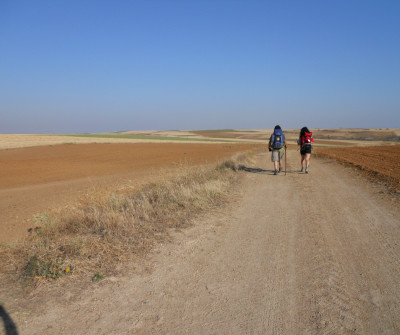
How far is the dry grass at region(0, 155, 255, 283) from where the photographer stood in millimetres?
4383

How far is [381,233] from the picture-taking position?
19.6 ft

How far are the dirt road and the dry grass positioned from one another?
40cm

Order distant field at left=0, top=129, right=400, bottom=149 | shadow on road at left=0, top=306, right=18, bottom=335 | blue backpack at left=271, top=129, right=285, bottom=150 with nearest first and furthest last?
shadow on road at left=0, top=306, right=18, bottom=335 < blue backpack at left=271, top=129, right=285, bottom=150 < distant field at left=0, top=129, right=400, bottom=149

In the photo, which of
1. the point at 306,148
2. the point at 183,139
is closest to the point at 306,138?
the point at 306,148

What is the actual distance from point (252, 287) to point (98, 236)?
286 centimetres

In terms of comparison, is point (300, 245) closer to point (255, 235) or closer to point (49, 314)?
point (255, 235)

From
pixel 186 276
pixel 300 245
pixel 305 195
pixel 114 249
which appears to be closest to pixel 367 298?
pixel 300 245

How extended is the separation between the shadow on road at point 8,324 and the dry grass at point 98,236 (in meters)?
0.67

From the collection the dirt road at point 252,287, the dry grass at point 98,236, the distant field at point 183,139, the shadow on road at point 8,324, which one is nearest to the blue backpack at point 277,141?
the dry grass at point 98,236

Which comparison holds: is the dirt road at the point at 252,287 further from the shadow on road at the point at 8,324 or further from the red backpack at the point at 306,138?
the red backpack at the point at 306,138

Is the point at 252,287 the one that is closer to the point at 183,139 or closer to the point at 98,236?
the point at 98,236

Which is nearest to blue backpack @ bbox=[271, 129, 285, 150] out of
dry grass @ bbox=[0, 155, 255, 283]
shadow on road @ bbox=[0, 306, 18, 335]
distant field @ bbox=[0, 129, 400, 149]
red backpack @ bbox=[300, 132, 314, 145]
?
red backpack @ bbox=[300, 132, 314, 145]

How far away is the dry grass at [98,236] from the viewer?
4.38 metres

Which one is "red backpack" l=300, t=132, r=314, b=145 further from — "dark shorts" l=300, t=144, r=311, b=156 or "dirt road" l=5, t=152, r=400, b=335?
"dirt road" l=5, t=152, r=400, b=335
